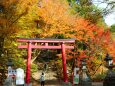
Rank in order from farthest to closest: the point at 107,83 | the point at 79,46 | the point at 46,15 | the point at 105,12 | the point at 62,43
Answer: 1. the point at 79,46
2. the point at 46,15
3. the point at 62,43
4. the point at 107,83
5. the point at 105,12

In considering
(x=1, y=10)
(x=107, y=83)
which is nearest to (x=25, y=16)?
(x=1, y=10)

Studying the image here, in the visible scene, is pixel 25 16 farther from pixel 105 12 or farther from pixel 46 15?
pixel 105 12

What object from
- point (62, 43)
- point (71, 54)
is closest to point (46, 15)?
point (62, 43)

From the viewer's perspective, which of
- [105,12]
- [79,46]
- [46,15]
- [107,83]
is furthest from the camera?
[79,46]

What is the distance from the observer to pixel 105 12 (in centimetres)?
1560

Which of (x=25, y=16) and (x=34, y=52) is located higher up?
(x=25, y=16)

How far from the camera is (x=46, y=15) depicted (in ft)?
101

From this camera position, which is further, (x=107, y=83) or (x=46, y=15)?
(x=46, y=15)

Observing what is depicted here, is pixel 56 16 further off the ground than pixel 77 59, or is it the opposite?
pixel 56 16

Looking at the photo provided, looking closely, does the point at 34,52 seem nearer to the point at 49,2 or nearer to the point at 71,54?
the point at 71,54

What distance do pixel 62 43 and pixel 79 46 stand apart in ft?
31.2

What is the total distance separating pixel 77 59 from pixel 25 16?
894 centimetres

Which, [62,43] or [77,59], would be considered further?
[77,59]

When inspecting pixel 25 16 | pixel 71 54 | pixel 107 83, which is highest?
pixel 25 16
